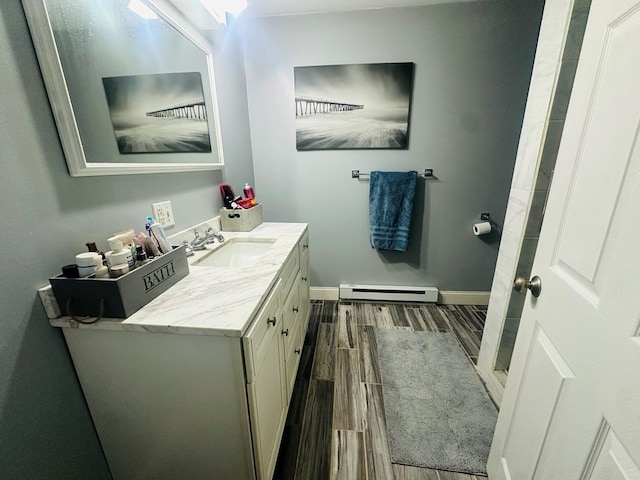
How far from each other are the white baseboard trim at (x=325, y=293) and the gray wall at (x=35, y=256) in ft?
5.74

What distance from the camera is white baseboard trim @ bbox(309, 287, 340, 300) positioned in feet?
8.07

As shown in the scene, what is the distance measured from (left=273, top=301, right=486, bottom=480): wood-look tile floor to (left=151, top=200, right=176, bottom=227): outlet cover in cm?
115

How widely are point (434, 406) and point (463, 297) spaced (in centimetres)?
126

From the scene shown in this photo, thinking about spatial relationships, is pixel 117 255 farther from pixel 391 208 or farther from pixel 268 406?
pixel 391 208

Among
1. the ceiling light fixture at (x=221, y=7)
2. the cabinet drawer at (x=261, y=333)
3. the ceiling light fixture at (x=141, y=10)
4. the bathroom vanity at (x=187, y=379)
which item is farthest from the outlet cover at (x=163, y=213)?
the ceiling light fixture at (x=221, y=7)

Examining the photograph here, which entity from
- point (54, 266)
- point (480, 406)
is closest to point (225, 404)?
point (54, 266)

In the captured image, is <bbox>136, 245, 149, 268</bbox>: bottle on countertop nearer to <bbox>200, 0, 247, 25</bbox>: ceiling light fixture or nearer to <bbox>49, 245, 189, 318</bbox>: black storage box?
<bbox>49, 245, 189, 318</bbox>: black storage box

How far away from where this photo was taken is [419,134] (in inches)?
79.8

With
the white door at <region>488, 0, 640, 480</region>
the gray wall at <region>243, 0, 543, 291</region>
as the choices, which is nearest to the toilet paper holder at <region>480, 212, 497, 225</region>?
the gray wall at <region>243, 0, 543, 291</region>

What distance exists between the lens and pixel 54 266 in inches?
28.7

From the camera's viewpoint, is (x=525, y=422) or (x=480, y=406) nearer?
(x=525, y=422)

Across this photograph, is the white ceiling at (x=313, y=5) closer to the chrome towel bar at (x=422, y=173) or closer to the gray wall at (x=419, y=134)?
the gray wall at (x=419, y=134)

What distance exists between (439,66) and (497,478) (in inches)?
93.7

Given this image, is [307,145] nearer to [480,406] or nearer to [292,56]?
[292,56]
